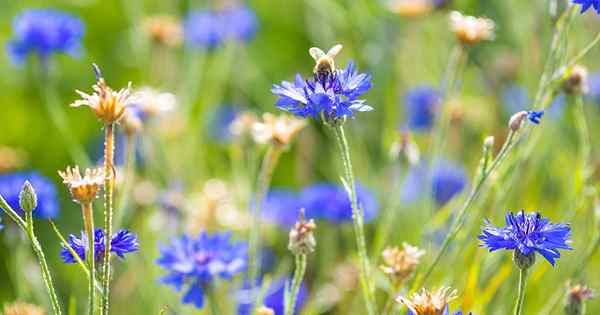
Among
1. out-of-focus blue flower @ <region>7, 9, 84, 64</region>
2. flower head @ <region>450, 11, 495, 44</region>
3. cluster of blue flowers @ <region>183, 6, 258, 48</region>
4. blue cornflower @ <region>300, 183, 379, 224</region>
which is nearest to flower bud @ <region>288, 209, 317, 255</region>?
flower head @ <region>450, 11, 495, 44</region>

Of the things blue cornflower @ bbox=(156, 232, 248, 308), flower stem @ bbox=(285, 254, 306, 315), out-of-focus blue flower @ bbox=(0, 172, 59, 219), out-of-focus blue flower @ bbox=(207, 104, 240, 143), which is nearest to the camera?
flower stem @ bbox=(285, 254, 306, 315)

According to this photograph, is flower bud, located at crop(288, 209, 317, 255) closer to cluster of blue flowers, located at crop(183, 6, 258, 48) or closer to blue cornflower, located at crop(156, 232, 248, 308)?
blue cornflower, located at crop(156, 232, 248, 308)

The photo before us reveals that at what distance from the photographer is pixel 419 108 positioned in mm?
2076

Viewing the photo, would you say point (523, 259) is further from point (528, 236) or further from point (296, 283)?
point (296, 283)

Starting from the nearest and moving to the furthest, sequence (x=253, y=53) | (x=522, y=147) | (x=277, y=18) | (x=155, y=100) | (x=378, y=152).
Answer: (x=522, y=147), (x=155, y=100), (x=378, y=152), (x=253, y=53), (x=277, y=18)

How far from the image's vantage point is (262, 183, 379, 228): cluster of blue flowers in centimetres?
160

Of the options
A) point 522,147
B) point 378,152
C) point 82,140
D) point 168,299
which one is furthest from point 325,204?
point 82,140

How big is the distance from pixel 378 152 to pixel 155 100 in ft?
2.44

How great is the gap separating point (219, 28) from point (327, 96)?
4.18ft

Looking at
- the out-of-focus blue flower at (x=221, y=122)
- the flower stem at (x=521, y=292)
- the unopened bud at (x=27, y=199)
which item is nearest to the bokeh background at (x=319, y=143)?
the out-of-focus blue flower at (x=221, y=122)

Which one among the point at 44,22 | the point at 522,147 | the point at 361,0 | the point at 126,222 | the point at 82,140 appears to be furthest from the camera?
the point at 82,140

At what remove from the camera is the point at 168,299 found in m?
1.43

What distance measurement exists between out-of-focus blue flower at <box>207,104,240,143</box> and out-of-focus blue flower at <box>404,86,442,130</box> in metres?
0.48

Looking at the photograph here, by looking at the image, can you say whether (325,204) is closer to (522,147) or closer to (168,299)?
(168,299)
